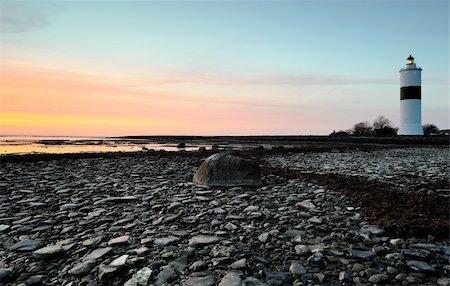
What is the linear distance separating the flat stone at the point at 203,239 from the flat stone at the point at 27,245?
224 cm

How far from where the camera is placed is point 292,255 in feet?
15.1

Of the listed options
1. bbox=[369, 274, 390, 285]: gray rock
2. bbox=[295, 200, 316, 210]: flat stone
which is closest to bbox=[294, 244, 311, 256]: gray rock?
bbox=[369, 274, 390, 285]: gray rock

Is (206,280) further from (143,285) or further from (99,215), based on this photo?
(99,215)

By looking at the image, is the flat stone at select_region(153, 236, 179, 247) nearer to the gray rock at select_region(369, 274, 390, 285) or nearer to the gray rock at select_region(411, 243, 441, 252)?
the gray rock at select_region(369, 274, 390, 285)

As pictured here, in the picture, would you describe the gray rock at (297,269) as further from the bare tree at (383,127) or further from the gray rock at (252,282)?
the bare tree at (383,127)

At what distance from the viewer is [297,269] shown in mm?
4137

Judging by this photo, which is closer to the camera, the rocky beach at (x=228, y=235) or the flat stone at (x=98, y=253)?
the rocky beach at (x=228, y=235)

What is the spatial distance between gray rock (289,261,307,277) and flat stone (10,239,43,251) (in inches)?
142

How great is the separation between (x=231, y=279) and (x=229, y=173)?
573 centimetres

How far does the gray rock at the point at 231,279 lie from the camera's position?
3.81m

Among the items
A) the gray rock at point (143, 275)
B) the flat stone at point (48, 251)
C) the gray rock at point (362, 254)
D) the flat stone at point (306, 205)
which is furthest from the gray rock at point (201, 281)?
the flat stone at point (306, 205)

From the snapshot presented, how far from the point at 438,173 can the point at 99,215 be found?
1065 centimetres

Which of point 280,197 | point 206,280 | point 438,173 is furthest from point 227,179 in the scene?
point 438,173

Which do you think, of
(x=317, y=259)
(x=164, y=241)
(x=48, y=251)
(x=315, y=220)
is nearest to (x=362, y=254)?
(x=317, y=259)
